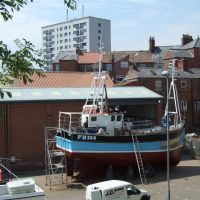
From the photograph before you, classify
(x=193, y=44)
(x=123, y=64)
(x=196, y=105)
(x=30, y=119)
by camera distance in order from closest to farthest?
1. (x=30, y=119)
2. (x=196, y=105)
3. (x=193, y=44)
4. (x=123, y=64)

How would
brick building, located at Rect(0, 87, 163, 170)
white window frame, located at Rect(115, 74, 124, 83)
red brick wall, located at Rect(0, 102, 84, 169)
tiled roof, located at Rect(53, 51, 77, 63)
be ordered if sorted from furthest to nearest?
1. tiled roof, located at Rect(53, 51, 77, 63)
2. white window frame, located at Rect(115, 74, 124, 83)
3. red brick wall, located at Rect(0, 102, 84, 169)
4. brick building, located at Rect(0, 87, 163, 170)

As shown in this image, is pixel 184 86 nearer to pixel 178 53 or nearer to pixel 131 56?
pixel 178 53

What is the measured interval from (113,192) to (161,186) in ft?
27.5

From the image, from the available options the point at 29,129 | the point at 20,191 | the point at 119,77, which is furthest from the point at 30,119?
the point at 119,77

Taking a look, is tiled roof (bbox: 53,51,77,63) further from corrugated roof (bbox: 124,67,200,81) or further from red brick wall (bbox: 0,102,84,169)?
red brick wall (bbox: 0,102,84,169)

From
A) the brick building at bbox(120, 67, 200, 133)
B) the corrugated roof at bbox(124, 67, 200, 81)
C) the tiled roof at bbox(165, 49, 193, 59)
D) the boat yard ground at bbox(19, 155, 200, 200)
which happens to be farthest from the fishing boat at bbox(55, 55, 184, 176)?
the tiled roof at bbox(165, 49, 193, 59)

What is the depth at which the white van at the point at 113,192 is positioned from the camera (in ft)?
80.1

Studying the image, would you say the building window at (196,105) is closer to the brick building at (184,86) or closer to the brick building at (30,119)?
the brick building at (184,86)

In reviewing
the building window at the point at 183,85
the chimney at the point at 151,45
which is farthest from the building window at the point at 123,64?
the building window at the point at 183,85

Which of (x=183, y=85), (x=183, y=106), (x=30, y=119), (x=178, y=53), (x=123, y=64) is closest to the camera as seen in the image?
(x=30, y=119)

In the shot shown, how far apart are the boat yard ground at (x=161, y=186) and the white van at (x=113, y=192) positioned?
3.55 metres

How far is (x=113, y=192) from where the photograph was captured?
973 inches

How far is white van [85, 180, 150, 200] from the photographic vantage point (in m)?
24.4

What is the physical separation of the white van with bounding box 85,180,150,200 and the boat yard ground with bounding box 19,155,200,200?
3.55 metres
